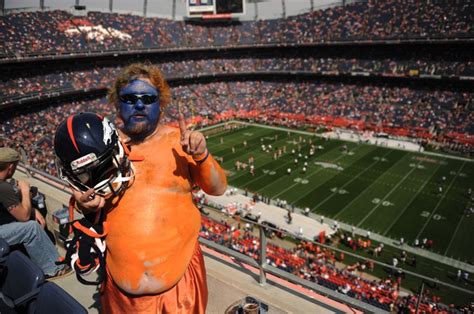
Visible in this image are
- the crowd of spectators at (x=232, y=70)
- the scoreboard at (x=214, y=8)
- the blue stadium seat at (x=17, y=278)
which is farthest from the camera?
the scoreboard at (x=214, y=8)

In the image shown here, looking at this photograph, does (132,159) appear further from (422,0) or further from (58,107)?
(422,0)

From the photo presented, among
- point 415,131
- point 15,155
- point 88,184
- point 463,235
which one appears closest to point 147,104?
point 88,184

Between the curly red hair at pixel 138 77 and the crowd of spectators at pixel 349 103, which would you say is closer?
the curly red hair at pixel 138 77

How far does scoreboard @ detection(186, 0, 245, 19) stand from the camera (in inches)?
2057

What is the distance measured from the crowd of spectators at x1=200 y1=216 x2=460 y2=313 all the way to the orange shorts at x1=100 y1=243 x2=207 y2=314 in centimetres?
850

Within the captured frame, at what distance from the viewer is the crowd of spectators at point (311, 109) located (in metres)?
32.5

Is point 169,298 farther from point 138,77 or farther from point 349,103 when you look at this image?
point 349,103

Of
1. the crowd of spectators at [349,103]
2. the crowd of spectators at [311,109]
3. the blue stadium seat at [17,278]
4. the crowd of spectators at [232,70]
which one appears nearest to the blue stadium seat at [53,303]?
the blue stadium seat at [17,278]

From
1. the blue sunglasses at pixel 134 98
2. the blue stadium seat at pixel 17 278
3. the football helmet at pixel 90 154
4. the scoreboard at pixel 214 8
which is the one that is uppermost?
the scoreboard at pixel 214 8

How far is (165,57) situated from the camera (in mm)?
48406

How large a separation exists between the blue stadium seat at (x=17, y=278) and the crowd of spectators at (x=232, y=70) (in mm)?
33328

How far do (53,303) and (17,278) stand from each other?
0.67 meters

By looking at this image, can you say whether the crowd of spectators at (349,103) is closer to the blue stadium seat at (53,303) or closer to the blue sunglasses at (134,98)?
the blue sunglasses at (134,98)

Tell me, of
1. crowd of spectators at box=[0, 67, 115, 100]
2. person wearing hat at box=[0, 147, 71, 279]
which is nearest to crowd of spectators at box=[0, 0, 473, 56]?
crowd of spectators at box=[0, 67, 115, 100]
